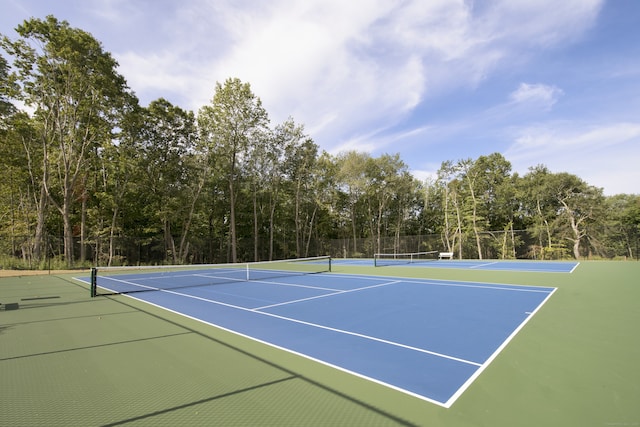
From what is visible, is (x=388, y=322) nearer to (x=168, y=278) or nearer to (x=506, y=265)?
(x=168, y=278)

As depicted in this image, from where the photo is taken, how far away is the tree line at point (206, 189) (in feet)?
63.6

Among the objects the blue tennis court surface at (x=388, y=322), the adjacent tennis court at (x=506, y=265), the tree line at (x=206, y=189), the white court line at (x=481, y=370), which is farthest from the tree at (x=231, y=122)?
the white court line at (x=481, y=370)

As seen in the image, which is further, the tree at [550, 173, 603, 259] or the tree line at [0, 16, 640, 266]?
the tree at [550, 173, 603, 259]

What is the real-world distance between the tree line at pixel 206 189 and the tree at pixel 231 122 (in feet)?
0.34

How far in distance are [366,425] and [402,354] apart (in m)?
1.69

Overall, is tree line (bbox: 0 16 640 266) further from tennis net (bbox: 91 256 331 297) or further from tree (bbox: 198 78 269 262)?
tennis net (bbox: 91 256 331 297)

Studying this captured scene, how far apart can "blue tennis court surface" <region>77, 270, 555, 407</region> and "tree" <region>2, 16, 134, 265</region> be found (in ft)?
52.6

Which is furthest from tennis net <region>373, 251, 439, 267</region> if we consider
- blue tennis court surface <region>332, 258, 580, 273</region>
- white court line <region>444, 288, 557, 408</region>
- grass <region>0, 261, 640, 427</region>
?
grass <region>0, 261, 640, 427</region>

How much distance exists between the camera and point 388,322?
223 inches

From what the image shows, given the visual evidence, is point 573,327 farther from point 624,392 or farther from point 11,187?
point 11,187

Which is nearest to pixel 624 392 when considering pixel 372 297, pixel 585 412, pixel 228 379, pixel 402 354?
pixel 585 412

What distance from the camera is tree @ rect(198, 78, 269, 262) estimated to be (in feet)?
84.4

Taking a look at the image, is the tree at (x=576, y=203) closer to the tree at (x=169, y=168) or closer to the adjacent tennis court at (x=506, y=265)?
the adjacent tennis court at (x=506, y=265)

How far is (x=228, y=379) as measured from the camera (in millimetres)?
3389
